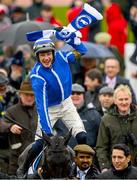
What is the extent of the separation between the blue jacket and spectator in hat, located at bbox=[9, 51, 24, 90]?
4.82 metres

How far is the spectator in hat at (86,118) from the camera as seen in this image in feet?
54.4

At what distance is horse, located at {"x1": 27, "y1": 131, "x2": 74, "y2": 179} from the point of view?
12969 millimetres

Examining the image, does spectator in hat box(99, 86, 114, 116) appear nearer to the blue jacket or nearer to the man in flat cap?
the man in flat cap

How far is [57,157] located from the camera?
13062 millimetres

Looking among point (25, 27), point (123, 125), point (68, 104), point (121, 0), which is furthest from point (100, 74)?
point (121, 0)

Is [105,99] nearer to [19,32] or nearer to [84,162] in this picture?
[19,32]

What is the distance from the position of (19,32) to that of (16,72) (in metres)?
0.93

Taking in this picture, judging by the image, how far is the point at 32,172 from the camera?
13930 mm

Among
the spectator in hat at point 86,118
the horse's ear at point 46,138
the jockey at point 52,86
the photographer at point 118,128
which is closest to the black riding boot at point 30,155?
the jockey at point 52,86

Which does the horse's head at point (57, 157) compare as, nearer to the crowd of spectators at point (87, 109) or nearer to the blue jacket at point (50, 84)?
the blue jacket at point (50, 84)

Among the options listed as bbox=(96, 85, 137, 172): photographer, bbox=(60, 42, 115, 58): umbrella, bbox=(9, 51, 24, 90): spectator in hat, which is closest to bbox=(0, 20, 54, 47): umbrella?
bbox=(9, 51, 24, 90): spectator in hat

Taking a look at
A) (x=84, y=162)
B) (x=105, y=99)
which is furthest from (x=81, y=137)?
(x=105, y=99)

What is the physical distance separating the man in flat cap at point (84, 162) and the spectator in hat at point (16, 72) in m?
4.60

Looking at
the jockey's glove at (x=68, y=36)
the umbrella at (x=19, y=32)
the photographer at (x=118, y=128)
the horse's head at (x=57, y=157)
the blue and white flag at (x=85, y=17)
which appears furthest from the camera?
the umbrella at (x=19, y=32)
